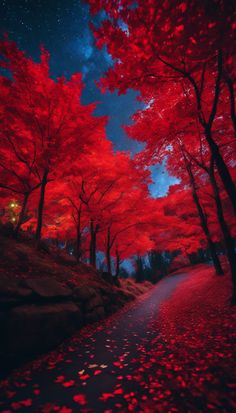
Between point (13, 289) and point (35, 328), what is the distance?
1242mm

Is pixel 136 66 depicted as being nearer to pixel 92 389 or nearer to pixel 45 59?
pixel 45 59

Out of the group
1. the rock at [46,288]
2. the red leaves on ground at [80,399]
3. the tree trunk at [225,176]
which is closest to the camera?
the red leaves on ground at [80,399]

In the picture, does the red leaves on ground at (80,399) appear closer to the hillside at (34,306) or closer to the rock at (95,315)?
the hillside at (34,306)

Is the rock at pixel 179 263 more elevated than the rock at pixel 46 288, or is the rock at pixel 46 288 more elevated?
the rock at pixel 179 263

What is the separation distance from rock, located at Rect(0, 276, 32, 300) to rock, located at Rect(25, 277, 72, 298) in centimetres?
22

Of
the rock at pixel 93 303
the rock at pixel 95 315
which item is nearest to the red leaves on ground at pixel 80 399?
the rock at pixel 95 315

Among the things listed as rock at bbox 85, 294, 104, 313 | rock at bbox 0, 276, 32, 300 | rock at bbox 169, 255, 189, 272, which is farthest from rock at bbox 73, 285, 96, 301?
rock at bbox 169, 255, 189, 272

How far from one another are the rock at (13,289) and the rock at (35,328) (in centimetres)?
37

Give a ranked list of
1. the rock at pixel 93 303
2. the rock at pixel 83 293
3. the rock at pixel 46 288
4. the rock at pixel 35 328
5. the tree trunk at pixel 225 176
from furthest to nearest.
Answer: the rock at pixel 93 303 < the rock at pixel 83 293 < the tree trunk at pixel 225 176 < the rock at pixel 46 288 < the rock at pixel 35 328

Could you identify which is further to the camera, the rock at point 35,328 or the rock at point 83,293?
the rock at point 83,293

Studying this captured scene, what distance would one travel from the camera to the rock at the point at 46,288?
6443 mm

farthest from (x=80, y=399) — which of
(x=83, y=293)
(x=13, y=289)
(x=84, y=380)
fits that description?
(x=83, y=293)

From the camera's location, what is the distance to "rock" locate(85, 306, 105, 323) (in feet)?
28.7

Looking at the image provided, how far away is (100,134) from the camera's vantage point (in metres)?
10.6
